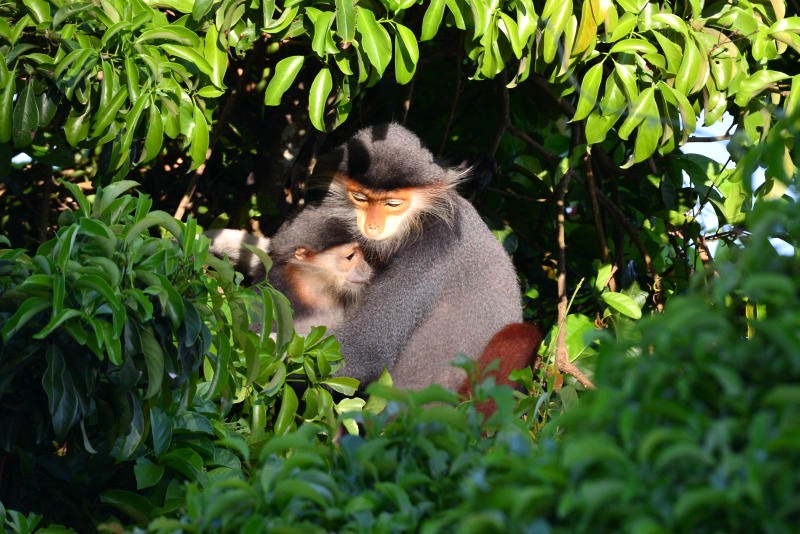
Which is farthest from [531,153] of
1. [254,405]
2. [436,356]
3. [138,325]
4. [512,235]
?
[138,325]

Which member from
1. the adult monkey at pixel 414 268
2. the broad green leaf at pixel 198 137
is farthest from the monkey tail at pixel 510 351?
the broad green leaf at pixel 198 137

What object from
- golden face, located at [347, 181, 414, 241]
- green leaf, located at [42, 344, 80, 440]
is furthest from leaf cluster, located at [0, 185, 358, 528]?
golden face, located at [347, 181, 414, 241]

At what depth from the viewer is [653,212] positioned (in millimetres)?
5773

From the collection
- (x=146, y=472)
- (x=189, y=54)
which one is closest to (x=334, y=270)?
(x=189, y=54)

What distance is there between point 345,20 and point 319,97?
13.1 inches

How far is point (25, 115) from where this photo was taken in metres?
3.94

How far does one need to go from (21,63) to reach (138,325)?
1562mm

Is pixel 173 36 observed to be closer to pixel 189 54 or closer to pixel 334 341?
pixel 189 54

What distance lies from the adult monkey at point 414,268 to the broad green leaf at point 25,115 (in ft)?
→ 5.65

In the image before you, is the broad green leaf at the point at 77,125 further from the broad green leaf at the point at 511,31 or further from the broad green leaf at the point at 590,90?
the broad green leaf at the point at 590,90

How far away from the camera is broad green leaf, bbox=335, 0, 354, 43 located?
4043 millimetres

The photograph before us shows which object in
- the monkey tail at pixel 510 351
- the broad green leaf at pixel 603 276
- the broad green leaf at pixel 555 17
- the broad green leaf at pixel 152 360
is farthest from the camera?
the broad green leaf at pixel 603 276

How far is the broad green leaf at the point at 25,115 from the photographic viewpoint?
3.94 meters

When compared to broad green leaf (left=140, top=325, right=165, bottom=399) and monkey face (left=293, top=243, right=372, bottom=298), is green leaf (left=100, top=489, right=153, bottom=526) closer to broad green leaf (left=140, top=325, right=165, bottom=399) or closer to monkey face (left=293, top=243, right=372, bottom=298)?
broad green leaf (left=140, top=325, right=165, bottom=399)
